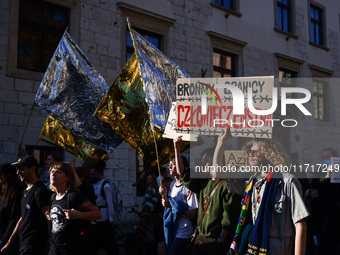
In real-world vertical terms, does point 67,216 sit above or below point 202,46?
below

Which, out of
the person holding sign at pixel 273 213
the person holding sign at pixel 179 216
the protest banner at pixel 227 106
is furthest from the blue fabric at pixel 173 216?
the person holding sign at pixel 273 213

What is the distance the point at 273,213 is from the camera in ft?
11.5

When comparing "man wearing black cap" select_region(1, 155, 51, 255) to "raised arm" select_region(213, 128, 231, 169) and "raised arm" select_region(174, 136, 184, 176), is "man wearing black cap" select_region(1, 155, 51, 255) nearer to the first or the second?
"raised arm" select_region(174, 136, 184, 176)

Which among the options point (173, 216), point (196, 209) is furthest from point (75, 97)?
point (196, 209)

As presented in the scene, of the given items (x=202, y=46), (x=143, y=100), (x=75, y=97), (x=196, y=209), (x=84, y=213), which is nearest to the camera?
(x=84, y=213)

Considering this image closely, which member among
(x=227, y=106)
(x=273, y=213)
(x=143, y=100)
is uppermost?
(x=143, y=100)

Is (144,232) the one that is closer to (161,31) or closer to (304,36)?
(161,31)

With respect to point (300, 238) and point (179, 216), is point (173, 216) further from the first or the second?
point (300, 238)

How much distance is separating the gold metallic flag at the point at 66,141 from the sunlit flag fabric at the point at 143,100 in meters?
1.01

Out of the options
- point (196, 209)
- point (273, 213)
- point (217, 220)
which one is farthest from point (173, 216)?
point (273, 213)

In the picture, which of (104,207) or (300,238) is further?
(104,207)

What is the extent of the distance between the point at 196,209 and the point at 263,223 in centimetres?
205

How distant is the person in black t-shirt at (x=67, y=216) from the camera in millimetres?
4199

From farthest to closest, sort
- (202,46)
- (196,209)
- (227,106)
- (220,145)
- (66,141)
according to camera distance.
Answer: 1. (202,46)
2. (66,141)
3. (196,209)
4. (227,106)
5. (220,145)
